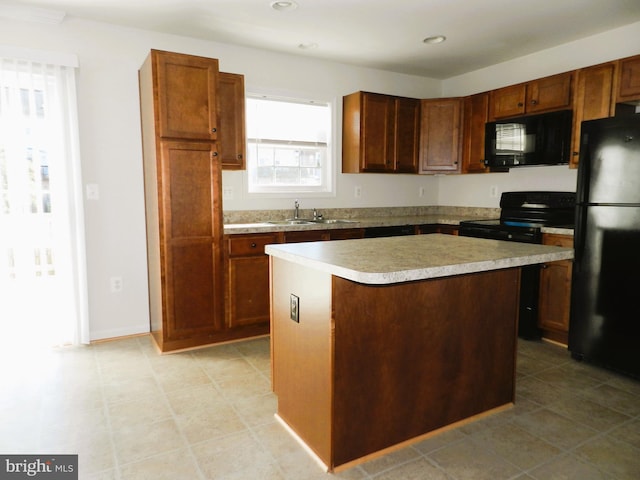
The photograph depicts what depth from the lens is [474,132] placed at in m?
4.48

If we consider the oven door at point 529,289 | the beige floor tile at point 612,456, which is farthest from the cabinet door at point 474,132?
the beige floor tile at point 612,456

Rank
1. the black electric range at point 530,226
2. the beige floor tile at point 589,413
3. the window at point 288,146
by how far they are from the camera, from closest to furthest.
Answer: the beige floor tile at point 589,413
the black electric range at point 530,226
the window at point 288,146

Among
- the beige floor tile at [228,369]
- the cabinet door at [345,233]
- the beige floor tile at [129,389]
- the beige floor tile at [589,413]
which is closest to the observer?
the beige floor tile at [589,413]

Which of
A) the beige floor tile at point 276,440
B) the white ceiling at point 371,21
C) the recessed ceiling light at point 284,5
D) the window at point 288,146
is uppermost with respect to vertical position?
the white ceiling at point 371,21

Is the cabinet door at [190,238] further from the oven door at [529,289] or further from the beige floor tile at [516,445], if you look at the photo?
the oven door at [529,289]

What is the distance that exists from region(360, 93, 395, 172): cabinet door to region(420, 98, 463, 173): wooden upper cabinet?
416 millimetres

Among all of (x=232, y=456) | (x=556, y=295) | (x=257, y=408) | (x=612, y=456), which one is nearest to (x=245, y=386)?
(x=257, y=408)

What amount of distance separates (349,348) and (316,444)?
51 centimetres

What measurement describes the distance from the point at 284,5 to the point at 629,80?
2555 mm

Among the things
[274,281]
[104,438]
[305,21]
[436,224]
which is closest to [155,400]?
[104,438]

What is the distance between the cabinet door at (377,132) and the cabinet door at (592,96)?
5.48ft

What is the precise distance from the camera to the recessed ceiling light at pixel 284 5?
9.86 feet

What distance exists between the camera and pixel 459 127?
4.58m

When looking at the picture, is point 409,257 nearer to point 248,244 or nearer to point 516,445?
point 516,445
